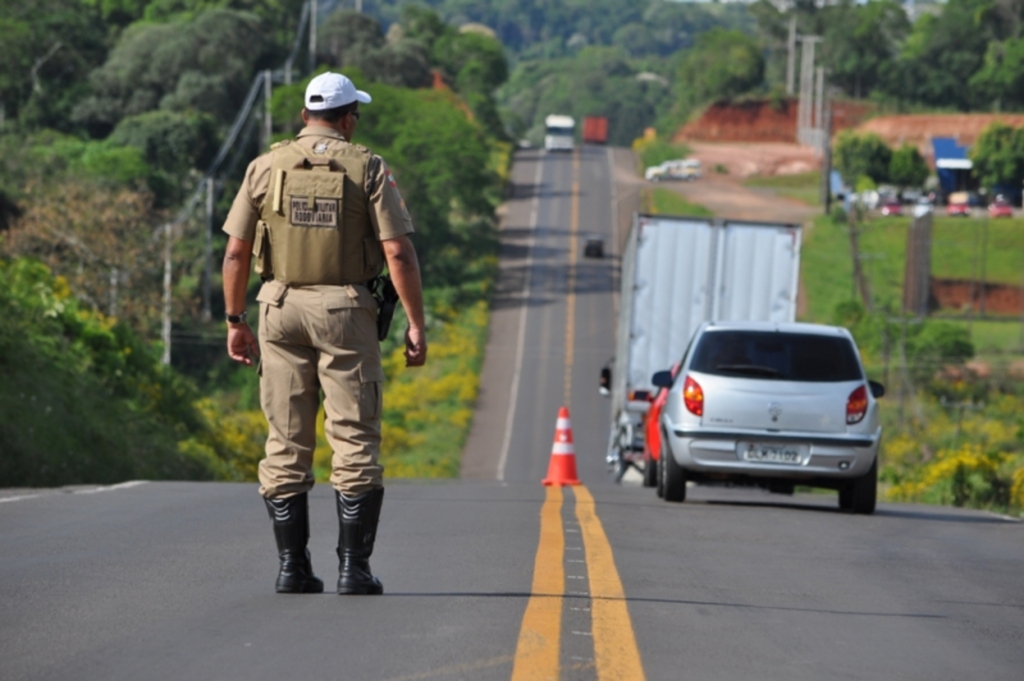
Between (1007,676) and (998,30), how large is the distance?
154774 mm

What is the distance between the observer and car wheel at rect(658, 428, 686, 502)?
47.6 feet

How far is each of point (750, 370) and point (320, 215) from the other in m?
8.11

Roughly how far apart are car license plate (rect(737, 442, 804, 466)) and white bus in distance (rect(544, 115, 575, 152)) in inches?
4586

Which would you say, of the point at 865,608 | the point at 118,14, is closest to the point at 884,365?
the point at 865,608

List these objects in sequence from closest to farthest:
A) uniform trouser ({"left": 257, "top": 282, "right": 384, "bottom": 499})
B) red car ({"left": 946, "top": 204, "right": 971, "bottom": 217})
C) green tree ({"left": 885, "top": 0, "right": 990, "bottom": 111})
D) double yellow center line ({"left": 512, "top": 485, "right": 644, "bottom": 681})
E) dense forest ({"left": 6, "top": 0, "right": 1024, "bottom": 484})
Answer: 1. double yellow center line ({"left": 512, "top": 485, "right": 644, "bottom": 681})
2. uniform trouser ({"left": 257, "top": 282, "right": 384, "bottom": 499})
3. dense forest ({"left": 6, "top": 0, "right": 1024, "bottom": 484})
4. red car ({"left": 946, "top": 204, "right": 971, "bottom": 217})
5. green tree ({"left": 885, "top": 0, "right": 990, "bottom": 111})

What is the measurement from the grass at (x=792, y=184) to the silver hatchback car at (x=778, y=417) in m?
88.8

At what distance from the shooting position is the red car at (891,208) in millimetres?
93250

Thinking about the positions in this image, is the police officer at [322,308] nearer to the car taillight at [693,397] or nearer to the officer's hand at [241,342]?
the officer's hand at [241,342]

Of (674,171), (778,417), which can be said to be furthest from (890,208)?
(778,417)

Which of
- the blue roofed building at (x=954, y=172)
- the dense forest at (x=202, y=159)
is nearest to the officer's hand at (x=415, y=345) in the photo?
the dense forest at (x=202, y=159)

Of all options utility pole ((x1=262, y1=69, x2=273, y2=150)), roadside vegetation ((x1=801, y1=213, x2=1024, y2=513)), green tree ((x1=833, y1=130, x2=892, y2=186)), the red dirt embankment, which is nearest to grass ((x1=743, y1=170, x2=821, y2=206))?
green tree ((x1=833, y1=130, x2=892, y2=186))

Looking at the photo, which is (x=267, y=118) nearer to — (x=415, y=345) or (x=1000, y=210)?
(x=1000, y=210)

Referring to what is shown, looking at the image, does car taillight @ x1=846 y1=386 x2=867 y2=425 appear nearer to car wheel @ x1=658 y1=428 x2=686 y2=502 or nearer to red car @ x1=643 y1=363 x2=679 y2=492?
car wheel @ x1=658 y1=428 x2=686 y2=502

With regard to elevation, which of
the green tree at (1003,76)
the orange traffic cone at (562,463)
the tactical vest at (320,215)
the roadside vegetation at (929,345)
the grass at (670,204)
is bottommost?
the roadside vegetation at (929,345)
